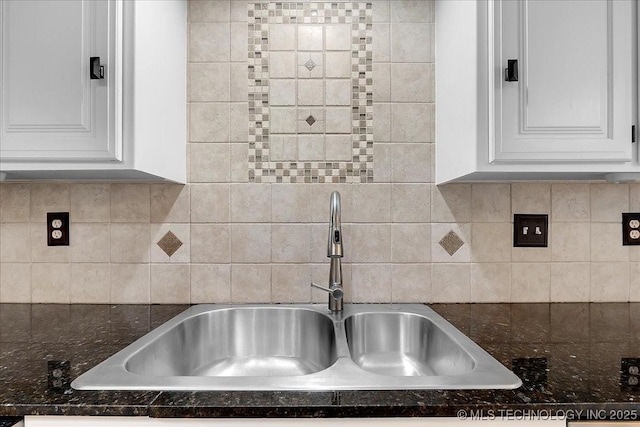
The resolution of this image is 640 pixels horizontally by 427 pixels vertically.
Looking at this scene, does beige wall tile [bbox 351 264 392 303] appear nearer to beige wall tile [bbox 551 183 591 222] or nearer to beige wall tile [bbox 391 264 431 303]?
beige wall tile [bbox 391 264 431 303]

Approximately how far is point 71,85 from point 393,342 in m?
1.22

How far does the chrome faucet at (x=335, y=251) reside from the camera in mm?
1218

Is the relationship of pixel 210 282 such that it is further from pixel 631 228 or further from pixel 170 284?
pixel 631 228

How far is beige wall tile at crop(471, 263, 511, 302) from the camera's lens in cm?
144

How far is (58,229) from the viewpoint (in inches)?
56.4

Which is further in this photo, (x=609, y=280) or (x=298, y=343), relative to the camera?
(x=609, y=280)

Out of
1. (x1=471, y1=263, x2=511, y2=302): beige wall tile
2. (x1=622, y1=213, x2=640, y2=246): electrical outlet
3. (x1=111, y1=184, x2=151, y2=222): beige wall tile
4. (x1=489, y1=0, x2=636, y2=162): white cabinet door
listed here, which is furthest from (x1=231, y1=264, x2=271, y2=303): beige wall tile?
(x1=622, y1=213, x2=640, y2=246): electrical outlet

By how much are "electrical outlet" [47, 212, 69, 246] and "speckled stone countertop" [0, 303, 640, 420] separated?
274mm

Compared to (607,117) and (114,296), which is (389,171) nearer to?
(607,117)

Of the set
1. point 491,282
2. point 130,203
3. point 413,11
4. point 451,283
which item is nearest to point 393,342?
point 451,283

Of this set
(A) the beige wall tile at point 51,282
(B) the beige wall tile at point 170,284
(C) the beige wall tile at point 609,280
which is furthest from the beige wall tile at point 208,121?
(C) the beige wall tile at point 609,280

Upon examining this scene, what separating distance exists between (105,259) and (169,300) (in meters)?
0.28

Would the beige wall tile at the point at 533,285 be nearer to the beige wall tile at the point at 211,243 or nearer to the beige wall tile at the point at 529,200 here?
the beige wall tile at the point at 529,200

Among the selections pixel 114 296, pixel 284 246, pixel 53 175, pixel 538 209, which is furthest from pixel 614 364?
pixel 53 175
